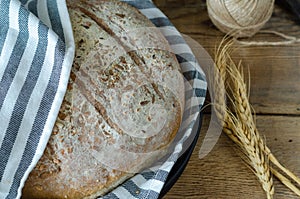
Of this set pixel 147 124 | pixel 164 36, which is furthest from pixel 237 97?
pixel 147 124

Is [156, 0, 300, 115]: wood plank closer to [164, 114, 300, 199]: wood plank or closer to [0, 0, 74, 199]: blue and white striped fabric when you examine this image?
[164, 114, 300, 199]: wood plank

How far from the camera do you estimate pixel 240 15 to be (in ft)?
5.28

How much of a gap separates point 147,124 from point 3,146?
0.30 m

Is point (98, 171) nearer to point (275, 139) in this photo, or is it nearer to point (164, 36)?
point (164, 36)

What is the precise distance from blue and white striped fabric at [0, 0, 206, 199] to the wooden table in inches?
9.6

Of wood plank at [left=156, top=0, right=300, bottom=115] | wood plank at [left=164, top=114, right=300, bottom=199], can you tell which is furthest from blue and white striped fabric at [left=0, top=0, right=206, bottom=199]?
wood plank at [left=156, top=0, right=300, bottom=115]

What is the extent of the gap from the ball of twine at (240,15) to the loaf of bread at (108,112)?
412 millimetres

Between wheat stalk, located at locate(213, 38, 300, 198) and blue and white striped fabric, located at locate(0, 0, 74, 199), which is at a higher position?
blue and white striped fabric, located at locate(0, 0, 74, 199)

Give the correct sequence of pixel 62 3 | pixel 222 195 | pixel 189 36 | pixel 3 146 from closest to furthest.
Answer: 1. pixel 3 146
2. pixel 62 3
3. pixel 222 195
4. pixel 189 36

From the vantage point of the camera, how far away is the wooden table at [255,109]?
140 centimetres

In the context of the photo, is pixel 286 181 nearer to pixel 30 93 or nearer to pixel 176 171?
pixel 176 171

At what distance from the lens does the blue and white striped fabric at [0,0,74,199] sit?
109 centimetres

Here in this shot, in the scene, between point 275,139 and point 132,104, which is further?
point 275,139

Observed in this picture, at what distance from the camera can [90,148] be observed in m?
1.12
